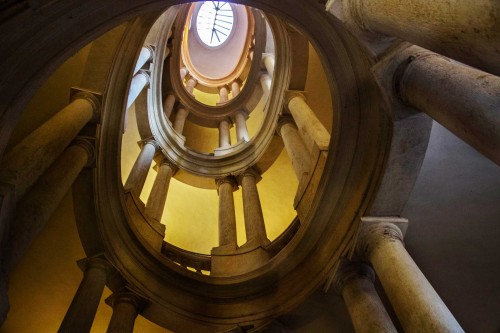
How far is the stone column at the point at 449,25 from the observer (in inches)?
90.1

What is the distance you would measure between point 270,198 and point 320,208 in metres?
8.04

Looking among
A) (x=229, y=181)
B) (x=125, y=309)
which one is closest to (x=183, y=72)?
(x=229, y=181)

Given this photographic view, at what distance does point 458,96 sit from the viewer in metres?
3.25

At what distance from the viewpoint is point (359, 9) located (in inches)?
145

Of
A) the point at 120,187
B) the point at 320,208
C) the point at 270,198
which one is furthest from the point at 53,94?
the point at 270,198

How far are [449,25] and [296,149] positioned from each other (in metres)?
7.17

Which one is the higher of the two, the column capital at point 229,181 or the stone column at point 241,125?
the stone column at point 241,125

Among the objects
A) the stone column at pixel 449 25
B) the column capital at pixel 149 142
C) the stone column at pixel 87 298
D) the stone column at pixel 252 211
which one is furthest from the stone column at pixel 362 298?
the column capital at pixel 149 142

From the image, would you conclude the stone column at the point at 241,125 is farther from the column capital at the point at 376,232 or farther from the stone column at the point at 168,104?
the column capital at the point at 376,232

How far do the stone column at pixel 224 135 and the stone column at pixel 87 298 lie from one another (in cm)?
897

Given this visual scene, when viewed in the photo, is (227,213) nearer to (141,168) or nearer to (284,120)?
(141,168)

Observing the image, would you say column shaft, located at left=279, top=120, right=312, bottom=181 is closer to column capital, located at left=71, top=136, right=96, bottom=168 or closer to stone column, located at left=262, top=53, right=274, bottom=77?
column capital, located at left=71, top=136, right=96, bottom=168

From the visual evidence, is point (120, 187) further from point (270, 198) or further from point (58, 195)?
point (270, 198)

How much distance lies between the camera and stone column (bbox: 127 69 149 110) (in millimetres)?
10059
